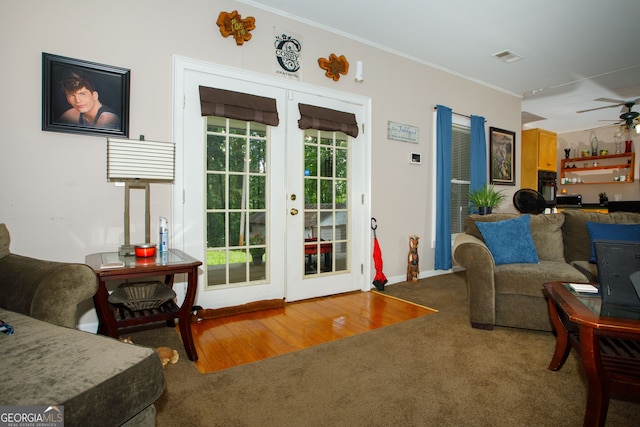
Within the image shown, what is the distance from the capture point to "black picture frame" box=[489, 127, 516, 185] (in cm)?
511

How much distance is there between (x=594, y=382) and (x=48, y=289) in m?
2.30

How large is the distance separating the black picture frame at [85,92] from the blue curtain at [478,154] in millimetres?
4304

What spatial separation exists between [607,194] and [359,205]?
7.14 meters

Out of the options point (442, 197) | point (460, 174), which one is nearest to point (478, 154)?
point (460, 174)

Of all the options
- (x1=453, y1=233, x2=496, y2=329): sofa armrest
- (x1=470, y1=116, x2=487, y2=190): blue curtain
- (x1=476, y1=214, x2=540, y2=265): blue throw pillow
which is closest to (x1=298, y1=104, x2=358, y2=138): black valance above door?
(x1=476, y1=214, x2=540, y2=265): blue throw pillow

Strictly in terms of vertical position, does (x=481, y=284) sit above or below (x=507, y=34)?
below

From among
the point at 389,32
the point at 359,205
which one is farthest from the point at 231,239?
the point at 389,32

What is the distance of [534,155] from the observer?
19.2 feet

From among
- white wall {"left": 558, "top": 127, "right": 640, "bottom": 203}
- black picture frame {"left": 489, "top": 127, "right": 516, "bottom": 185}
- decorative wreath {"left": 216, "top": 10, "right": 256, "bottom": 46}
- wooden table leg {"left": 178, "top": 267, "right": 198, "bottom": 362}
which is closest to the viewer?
wooden table leg {"left": 178, "top": 267, "right": 198, "bottom": 362}

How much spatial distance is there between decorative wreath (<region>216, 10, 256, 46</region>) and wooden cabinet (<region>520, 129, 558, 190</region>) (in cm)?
521

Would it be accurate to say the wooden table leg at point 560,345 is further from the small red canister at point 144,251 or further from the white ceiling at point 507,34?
the white ceiling at point 507,34

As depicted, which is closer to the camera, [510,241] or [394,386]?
[394,386]

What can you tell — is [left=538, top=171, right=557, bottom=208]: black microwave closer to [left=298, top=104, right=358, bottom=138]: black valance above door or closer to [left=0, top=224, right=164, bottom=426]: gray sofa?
[left=298, top=104, right=358, bottom=138]: black valance above door

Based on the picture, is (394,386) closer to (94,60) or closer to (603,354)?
(603,354)
